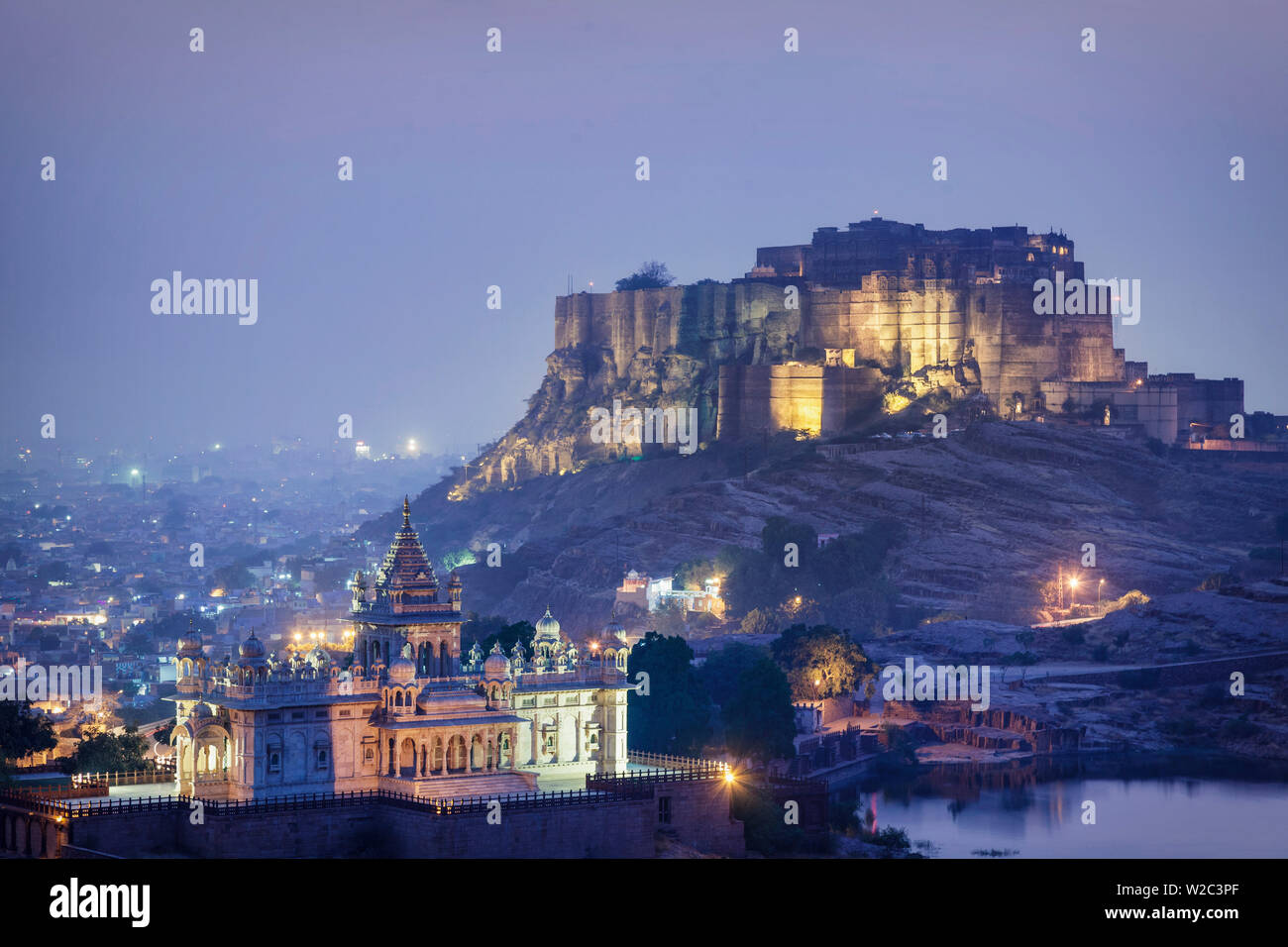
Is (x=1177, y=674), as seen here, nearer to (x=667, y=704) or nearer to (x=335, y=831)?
(x=667, y=704)

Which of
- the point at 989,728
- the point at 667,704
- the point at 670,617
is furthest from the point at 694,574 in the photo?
the point at 667,704

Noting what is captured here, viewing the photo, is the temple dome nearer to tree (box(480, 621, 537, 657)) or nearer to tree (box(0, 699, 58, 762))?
tree (box(0, 699, 58, 762))

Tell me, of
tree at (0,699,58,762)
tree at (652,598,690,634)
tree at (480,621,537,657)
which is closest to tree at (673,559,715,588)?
tree at (652,598,690,634)

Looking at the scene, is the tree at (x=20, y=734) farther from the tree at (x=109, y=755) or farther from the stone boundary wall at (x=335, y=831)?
the stone boundary wall at (x=335, y=831)

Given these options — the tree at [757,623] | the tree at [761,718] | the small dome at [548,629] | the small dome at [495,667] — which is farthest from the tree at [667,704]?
the tree at [757,623]
